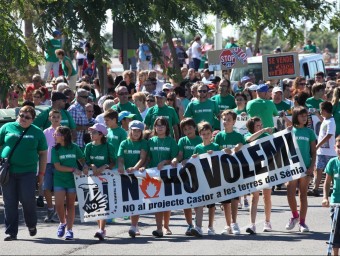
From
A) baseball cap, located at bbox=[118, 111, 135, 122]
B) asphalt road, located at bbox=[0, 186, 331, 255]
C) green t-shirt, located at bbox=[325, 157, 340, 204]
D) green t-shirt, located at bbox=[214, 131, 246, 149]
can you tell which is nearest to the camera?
green t-shirt, located at bbox=[325, 157, 340, 204]

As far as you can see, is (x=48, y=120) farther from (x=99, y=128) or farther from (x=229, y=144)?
(x=229, y=144)

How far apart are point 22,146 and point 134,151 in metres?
1.48

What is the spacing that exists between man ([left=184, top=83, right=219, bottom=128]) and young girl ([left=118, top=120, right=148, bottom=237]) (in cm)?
402

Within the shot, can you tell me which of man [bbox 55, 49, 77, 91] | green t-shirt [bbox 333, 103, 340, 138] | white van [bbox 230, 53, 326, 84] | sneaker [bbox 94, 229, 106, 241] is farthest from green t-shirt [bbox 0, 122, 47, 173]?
white van [bbox 230, 53, 326, 84]

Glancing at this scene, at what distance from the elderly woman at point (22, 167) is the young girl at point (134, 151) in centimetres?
104

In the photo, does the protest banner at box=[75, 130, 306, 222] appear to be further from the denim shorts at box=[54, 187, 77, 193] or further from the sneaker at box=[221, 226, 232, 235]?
the sneaker at box=[221, 226, 232, 235]

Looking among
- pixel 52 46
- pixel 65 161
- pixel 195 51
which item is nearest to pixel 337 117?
pixel 52 46

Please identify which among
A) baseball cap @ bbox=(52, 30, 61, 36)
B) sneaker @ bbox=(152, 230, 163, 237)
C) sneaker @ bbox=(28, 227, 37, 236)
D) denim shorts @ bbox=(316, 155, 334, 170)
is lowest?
sneaker @ bbox=(152, 230, 163, 237)

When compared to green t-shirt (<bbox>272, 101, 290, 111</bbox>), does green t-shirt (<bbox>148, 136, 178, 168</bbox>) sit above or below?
below

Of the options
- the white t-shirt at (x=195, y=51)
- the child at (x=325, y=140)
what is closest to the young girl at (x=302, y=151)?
the child at (x=325, y=140)

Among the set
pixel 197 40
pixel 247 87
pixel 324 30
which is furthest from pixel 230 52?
pixel 324 30

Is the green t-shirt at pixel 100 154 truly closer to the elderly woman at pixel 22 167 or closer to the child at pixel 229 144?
the elderly woman at pixel 22 167

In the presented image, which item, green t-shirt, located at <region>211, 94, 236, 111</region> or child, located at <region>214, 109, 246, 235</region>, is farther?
green t-shirt, located at <region>211, 94, 236, 111</region>

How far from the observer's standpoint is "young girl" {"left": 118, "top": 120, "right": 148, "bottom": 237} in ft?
46.8
